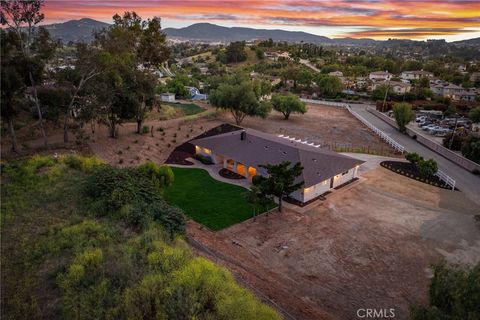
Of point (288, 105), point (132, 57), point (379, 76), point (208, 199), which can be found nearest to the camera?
point (208, 199)

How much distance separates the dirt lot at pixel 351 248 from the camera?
1661 cm

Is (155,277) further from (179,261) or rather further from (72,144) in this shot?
(72,144)

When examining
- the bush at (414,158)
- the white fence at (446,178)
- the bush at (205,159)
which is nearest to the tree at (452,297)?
the white fence at (446,178)

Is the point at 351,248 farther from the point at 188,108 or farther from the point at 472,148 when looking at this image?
the point at 188,108

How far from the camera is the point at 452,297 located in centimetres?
1018

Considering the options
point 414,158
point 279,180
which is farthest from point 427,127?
point 279,180

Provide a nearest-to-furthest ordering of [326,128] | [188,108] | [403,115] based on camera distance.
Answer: [403,115]
[326,128]
[188,108]

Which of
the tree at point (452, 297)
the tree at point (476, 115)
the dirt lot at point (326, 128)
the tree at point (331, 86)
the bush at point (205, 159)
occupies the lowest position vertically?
the bush at point (205, 159)

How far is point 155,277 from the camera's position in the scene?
11297mm

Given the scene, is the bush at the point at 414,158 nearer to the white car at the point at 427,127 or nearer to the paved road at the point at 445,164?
the paved road at the point at 445,164

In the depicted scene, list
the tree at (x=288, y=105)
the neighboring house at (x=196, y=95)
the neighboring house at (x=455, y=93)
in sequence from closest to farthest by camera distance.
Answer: the tree at (x=288, y=105) → the neighboring house at (x=455, y=93) → the neighboring house at (x=196, y=95)

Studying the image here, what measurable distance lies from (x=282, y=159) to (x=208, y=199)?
8.13 metres

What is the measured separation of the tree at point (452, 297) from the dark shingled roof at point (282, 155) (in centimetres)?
1595

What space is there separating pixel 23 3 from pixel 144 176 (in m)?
16.4
